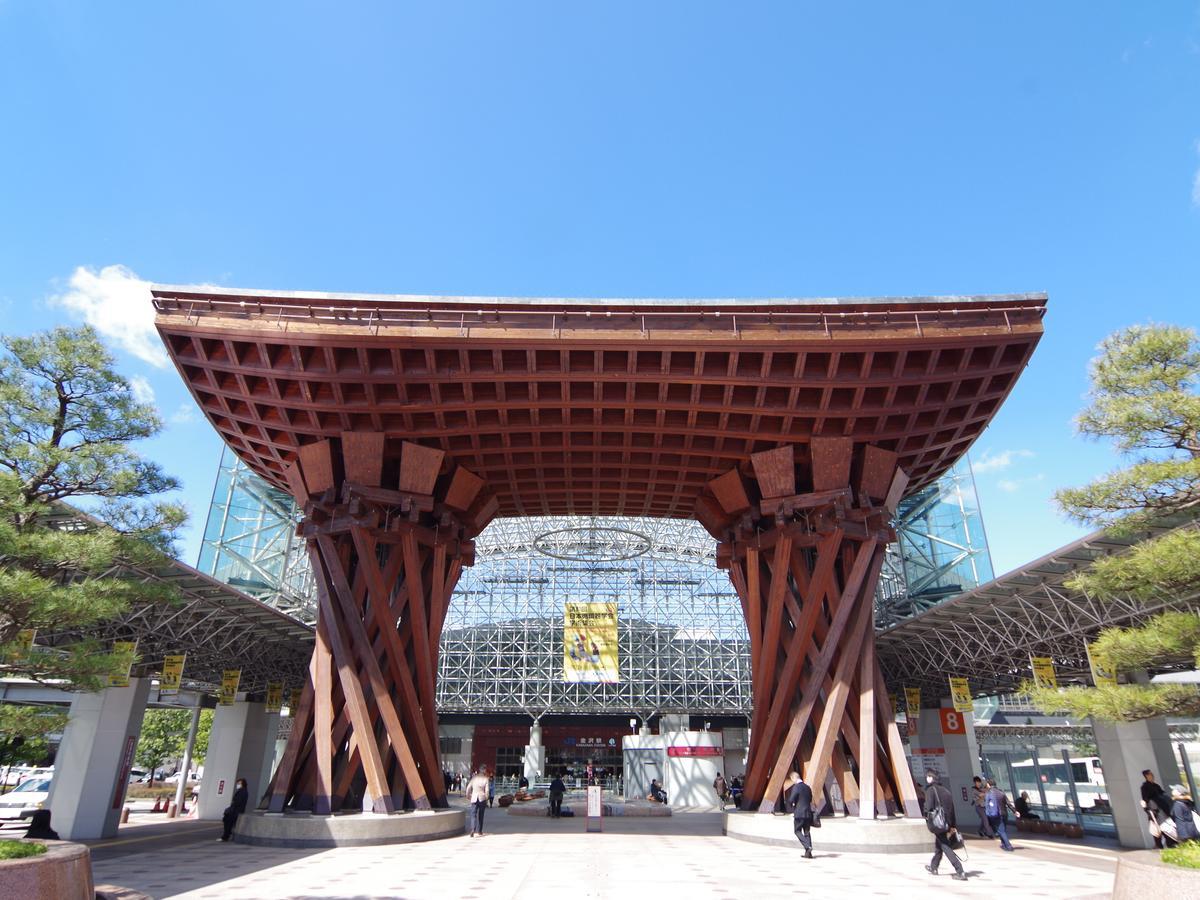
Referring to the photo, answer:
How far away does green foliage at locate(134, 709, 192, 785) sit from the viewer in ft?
168

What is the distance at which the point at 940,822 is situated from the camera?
10773mm

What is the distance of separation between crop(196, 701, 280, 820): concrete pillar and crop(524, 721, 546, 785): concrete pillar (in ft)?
67.7

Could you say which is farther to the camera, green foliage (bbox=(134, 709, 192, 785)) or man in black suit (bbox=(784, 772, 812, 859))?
green foliage (bbox=(134, 709, 192, 785))

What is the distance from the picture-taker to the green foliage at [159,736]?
2015 inches

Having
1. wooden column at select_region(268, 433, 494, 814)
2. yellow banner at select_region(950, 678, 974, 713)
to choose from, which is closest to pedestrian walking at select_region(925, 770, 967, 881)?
wooden column at select_region(268, 433, 494, 814)

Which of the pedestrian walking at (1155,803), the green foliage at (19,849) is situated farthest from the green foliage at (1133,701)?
the green foliage at (19,849)

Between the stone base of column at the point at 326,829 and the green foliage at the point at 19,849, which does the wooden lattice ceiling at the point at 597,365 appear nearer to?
the stone base of column at the point at 326,829

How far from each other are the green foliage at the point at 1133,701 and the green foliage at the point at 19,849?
11.1 metres

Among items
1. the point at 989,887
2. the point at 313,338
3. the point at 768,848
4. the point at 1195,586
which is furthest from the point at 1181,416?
the point at 313,338

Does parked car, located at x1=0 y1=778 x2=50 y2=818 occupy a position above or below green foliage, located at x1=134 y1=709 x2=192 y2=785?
below

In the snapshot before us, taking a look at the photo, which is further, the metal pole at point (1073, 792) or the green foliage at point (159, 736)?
the green foliage at point (159, 736)

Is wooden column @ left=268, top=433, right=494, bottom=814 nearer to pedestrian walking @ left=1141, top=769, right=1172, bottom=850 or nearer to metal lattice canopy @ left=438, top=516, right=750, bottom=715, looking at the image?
pedestrian walking @ left=1141, top=769, right=1172, bottom=850

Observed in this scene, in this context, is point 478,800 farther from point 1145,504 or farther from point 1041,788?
point 1041,788

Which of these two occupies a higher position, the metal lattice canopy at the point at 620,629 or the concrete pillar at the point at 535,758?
the metal lattice canopy at the point at 620,629
